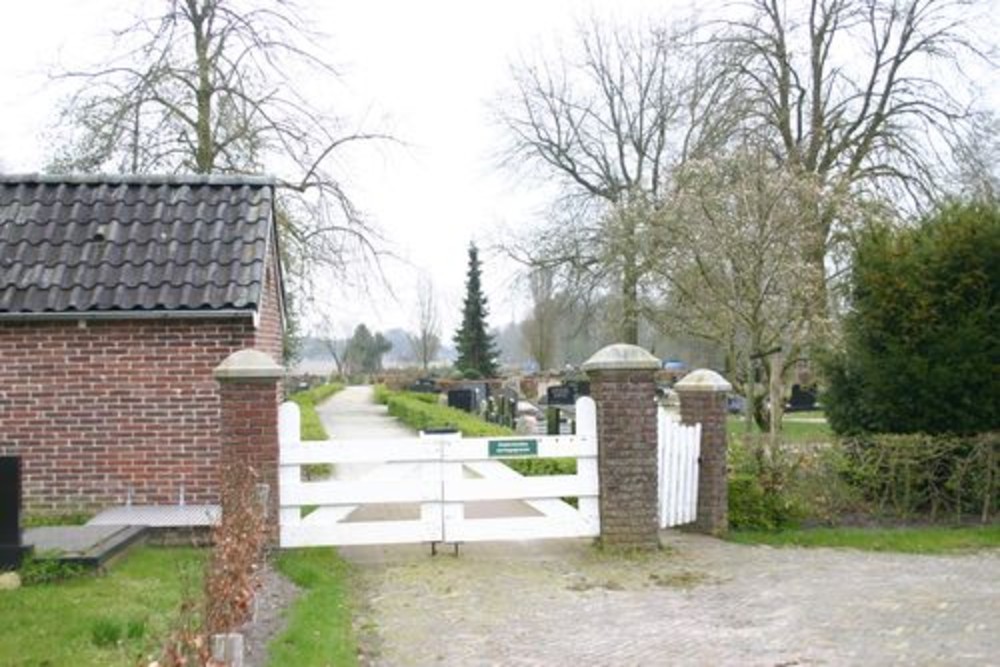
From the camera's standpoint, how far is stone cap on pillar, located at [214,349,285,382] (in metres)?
9.07

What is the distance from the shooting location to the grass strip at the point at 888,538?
10.1 meters

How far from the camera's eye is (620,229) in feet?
89.6

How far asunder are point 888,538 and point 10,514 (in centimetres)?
838

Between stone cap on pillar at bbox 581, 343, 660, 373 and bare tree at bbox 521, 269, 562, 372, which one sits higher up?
bare tree at bbox 521, 269, 562, 372

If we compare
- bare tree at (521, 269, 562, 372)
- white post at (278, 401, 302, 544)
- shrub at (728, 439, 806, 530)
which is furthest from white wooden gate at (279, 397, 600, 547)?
bare tree at (521, 269, 562, 372)

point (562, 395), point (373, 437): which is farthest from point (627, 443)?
point (562, 395)

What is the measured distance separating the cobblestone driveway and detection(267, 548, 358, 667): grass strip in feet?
0.63

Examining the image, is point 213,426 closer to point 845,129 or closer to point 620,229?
point 620,229

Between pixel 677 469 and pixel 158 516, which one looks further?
pixel 677 469

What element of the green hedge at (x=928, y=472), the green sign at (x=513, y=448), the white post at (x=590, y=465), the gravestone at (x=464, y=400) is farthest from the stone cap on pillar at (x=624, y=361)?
the gravestone at (x=464, y=400)

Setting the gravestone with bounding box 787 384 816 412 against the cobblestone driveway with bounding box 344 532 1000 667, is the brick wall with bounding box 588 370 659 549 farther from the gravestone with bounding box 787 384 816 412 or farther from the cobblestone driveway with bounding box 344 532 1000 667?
the gravestone with bounding box 787 384 816 412

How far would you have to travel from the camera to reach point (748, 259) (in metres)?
18.5

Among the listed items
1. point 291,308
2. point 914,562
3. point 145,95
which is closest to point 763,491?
point 914,562

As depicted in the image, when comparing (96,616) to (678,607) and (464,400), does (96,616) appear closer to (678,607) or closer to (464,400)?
(678,607)
